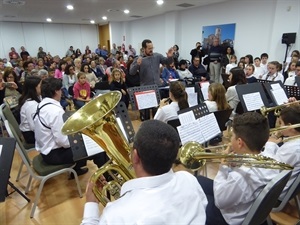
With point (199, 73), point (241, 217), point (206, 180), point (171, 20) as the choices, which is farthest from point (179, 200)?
point (171, 20)

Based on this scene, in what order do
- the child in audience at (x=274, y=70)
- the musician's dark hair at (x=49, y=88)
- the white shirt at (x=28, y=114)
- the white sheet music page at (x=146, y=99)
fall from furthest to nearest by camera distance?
the child in audience at (x=274, y=70), the white sheet music page at (x=146, y=99), the white shirt at (x=28, y=114), the musician's dark hair at (x=49, y=88)

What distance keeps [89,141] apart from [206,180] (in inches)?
43.3

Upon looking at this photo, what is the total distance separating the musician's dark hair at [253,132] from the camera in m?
1.55

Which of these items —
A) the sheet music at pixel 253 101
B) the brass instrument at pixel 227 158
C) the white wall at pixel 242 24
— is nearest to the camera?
the brass instrument at pixel 227 158

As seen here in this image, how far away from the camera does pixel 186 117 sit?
215cm

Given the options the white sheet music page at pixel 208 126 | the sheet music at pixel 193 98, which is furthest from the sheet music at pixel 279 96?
the white sheet music page at pixel 208 126

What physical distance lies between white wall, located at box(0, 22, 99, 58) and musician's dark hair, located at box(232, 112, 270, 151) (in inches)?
608

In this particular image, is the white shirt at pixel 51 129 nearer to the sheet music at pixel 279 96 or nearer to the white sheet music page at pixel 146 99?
the white sheet music page at pixel 146 99

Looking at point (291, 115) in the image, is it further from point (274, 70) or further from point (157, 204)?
point (274, 70)

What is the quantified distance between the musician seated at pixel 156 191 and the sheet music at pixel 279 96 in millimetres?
2767

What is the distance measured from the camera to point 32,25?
46.0 ft

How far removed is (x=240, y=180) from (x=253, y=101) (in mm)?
2037

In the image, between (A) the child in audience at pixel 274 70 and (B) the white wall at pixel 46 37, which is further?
(B) the white wall at pixel 46 37

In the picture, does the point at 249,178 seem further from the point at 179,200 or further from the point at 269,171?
the point at 179,200
